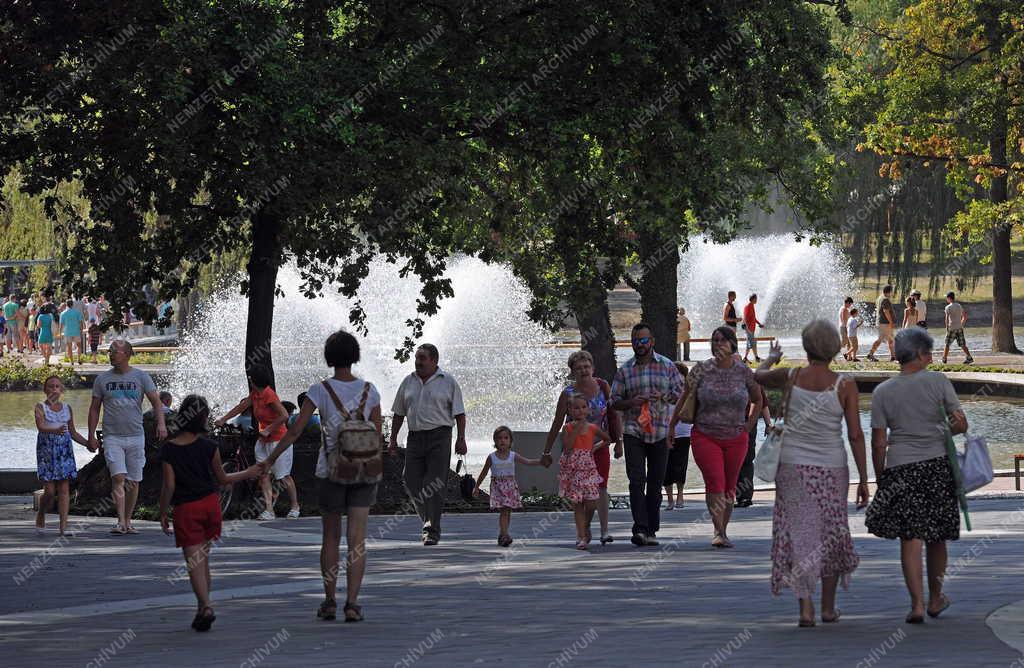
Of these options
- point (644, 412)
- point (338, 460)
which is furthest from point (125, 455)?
point (338, 460)

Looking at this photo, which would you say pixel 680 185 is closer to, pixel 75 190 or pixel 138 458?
pixel 138 458

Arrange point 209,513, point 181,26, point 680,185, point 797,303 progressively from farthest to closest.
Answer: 1. point 797,303
2. point 680,185
3. point 181,26
4. point 209,513

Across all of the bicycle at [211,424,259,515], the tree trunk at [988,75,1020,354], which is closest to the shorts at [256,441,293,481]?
the bicycle at [211,424,259,515]

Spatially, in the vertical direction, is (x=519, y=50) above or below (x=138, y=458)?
above

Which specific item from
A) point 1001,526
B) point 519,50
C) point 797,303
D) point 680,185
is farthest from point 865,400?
point 797,303

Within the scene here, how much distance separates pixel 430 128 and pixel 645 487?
6141 mm

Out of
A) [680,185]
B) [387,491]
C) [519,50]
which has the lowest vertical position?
[387,491]

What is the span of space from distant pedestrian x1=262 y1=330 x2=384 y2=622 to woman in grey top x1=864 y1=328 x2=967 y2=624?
2829 millimetres

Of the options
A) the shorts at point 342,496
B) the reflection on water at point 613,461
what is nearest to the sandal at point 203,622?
the shorts at point 342,496

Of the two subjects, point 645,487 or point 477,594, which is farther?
point 645,487

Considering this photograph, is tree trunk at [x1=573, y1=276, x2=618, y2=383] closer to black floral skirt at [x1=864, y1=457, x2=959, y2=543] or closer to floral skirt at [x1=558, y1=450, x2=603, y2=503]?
floral skirt at [x1=558, y1=450, x2=603, y2=503]

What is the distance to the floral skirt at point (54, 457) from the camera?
51.2 feet

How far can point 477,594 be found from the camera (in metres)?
10.7

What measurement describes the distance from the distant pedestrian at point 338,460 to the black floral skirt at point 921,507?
9.29 ft
